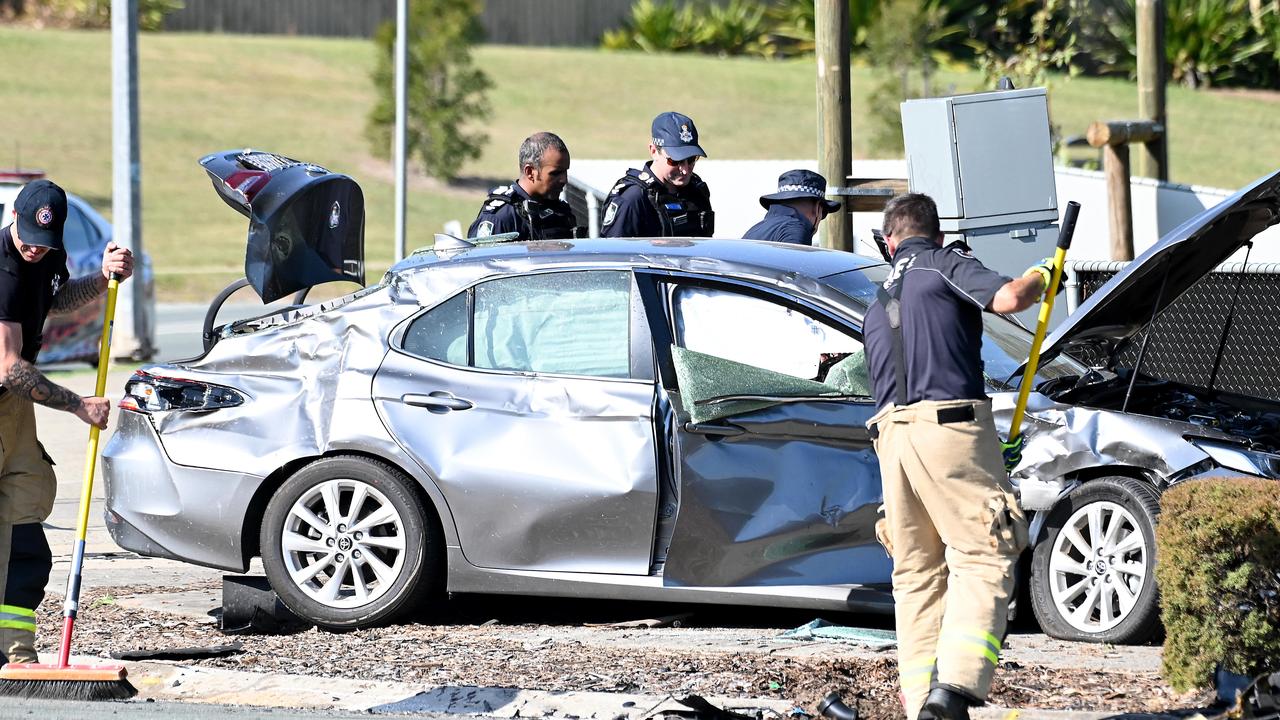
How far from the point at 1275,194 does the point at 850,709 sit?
2666 millimetres

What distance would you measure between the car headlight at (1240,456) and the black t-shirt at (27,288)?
4134mm

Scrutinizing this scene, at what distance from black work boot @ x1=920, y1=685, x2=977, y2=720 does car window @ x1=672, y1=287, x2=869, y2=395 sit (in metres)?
1.73

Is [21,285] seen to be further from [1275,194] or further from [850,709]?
[1275,194]

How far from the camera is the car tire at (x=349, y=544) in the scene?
21.2 ft

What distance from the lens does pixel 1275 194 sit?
6.21 meters

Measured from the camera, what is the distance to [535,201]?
Answer: 818 cm

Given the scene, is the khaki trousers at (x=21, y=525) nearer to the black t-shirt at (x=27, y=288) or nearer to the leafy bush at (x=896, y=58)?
the black t-shirt at (x=27, y=288)

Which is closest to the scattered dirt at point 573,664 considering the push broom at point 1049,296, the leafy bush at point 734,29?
the push broom at point 1049,296

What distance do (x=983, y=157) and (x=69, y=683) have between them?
246 inches

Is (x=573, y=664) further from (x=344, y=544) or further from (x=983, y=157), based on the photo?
(x=983, y=157)

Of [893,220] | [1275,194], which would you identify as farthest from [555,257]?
[1275,194]

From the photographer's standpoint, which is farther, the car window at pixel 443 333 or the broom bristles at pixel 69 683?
the car window at pixel 443 333

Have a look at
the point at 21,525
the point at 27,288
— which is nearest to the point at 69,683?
the point at 21,525

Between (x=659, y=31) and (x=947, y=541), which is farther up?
(x=659, y=31)
